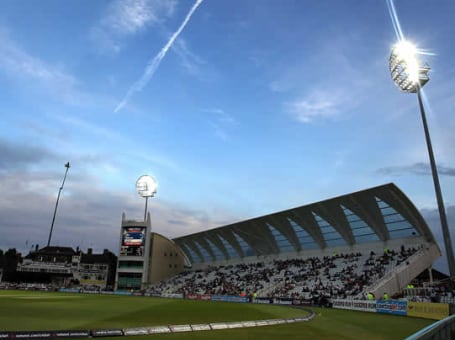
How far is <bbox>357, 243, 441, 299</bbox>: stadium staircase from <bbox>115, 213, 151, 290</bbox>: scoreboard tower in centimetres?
5576

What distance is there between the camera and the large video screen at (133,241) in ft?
275

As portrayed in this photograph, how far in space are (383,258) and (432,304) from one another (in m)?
22.7

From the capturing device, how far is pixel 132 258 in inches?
3305

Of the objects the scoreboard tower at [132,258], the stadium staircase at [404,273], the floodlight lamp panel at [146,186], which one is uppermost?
the floodlight lamp panel at [146,186]

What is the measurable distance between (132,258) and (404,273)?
2367 inches

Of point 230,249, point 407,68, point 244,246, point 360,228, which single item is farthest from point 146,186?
point 407,68

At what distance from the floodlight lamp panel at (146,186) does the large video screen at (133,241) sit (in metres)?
10.0

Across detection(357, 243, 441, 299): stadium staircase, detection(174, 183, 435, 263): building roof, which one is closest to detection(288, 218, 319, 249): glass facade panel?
detection(174, 183, 435, 263): building roof

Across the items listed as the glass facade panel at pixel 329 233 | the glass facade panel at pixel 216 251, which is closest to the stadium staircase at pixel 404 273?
the glass facade panel at pixel 329 233

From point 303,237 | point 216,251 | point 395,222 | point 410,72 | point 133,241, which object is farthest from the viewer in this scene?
point 216,251

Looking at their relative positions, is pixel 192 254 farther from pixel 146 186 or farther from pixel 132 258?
pixel 146 186

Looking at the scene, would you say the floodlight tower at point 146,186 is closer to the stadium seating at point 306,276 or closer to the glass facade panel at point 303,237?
the stadium seating at point 306,276

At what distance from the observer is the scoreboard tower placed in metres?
83.9

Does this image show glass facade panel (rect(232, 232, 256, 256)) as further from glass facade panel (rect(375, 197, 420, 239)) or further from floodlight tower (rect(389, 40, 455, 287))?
floodlight tower (rect(389, 40, 455, 287))
